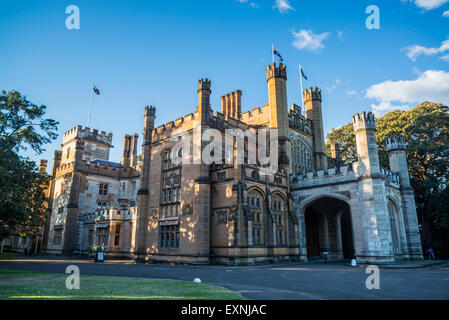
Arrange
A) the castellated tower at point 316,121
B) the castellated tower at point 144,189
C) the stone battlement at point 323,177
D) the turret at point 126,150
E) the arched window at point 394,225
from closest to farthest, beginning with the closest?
1. the stone battlement at point 323,177
2. the arched window at point 394,225
3. the castellated tower at point 144,189
4. the castellated tower at point 316,121
5. the turret at point 126,150

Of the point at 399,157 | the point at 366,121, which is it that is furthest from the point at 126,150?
the point at 399,157

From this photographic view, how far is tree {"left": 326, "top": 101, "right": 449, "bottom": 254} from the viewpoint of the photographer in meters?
33.1

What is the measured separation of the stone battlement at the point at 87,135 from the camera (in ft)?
161

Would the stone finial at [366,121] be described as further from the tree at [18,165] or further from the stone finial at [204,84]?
the tree at [18,165]

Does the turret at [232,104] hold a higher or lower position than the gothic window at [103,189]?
higher

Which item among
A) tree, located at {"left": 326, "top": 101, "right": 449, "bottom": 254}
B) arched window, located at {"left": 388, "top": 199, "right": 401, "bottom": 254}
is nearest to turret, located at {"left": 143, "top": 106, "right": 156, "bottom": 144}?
arched window, located at {"left": 388, "top": 199, "right": 401, "bottom": 254}

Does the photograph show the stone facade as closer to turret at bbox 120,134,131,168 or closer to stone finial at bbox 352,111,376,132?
turret at bbox 120,134,131,168

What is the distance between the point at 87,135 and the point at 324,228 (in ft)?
131

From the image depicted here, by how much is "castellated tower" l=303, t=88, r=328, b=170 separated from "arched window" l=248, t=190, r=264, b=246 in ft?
45.5

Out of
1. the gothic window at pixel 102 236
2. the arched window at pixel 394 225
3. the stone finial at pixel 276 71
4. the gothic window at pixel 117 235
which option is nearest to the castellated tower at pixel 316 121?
the stone finial at pixel 276 71

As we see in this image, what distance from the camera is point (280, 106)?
32.2 metres

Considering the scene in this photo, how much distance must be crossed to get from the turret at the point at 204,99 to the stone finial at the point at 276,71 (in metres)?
8.86

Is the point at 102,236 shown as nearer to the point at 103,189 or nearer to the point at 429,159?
the point at 103,189

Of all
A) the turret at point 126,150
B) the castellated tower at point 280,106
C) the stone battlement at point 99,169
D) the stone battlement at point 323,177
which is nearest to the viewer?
the stone battlement at point 323,177
